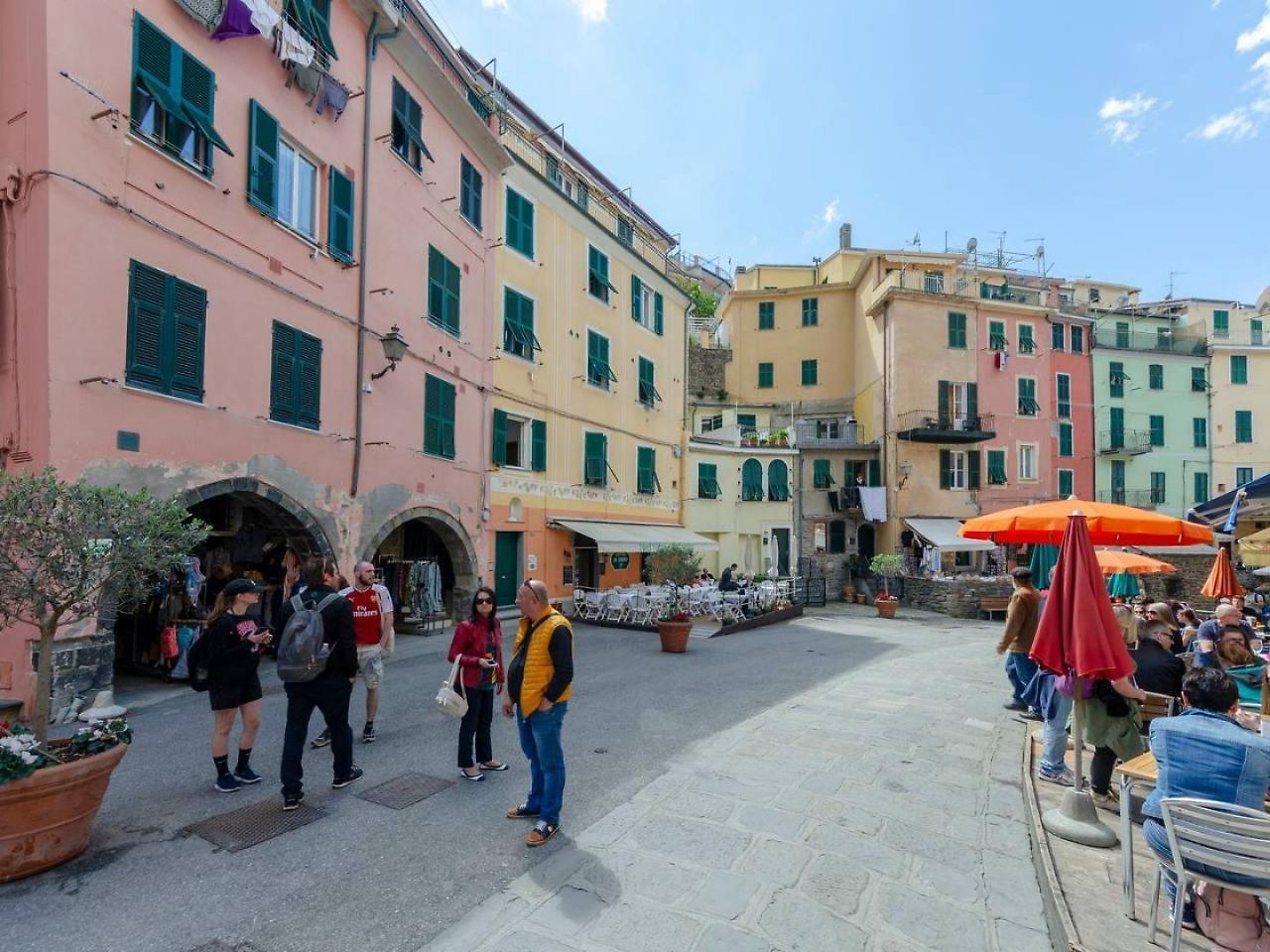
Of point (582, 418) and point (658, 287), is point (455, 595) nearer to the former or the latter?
point (582, 418)

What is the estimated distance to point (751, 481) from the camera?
88.6 feet

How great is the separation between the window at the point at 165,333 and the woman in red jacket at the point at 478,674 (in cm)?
537

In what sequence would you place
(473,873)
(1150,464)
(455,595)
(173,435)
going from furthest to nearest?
(1150,464)
(455,595)
(173,435)
(473,873)

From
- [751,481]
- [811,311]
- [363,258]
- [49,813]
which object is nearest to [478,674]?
[49,813]

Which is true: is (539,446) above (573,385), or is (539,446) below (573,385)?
below

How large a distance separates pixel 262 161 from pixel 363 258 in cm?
218

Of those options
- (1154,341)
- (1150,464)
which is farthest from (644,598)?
(1154,341)

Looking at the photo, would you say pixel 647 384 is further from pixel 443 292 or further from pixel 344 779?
pixel 344 779

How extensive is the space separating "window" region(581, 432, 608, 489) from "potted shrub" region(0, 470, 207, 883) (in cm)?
1397

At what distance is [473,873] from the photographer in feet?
13.4

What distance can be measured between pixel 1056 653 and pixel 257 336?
33.1ft

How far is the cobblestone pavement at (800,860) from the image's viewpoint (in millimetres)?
3516

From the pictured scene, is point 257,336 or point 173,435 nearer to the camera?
point 173,435

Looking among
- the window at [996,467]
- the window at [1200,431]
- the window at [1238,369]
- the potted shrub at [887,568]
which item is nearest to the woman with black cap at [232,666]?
the potted shrub at [887,568]
